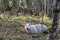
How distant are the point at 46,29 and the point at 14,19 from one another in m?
1.52

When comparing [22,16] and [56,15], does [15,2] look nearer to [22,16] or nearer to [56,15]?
[56,15]

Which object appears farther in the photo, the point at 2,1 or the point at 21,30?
the point at 21,30

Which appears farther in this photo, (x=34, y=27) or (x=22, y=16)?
(x=22, y=16)

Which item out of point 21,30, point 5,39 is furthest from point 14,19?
point 5,39

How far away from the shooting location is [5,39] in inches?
228

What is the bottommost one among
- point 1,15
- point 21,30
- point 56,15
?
point 21,30

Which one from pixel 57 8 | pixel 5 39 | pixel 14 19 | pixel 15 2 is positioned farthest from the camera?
pixel 14 19

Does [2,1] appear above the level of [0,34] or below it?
above

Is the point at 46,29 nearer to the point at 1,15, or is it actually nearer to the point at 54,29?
the point at 1,15

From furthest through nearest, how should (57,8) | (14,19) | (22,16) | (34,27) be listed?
(22,16) < (14,19) < (34,27) < (57,8)

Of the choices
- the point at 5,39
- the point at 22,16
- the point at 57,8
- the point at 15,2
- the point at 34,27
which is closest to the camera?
the point at 57,8

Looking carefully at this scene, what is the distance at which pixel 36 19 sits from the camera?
8.97 m

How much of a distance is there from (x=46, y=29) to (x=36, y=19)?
163cm

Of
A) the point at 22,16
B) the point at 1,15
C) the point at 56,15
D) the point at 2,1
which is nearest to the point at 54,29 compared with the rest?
the point at 56,15
